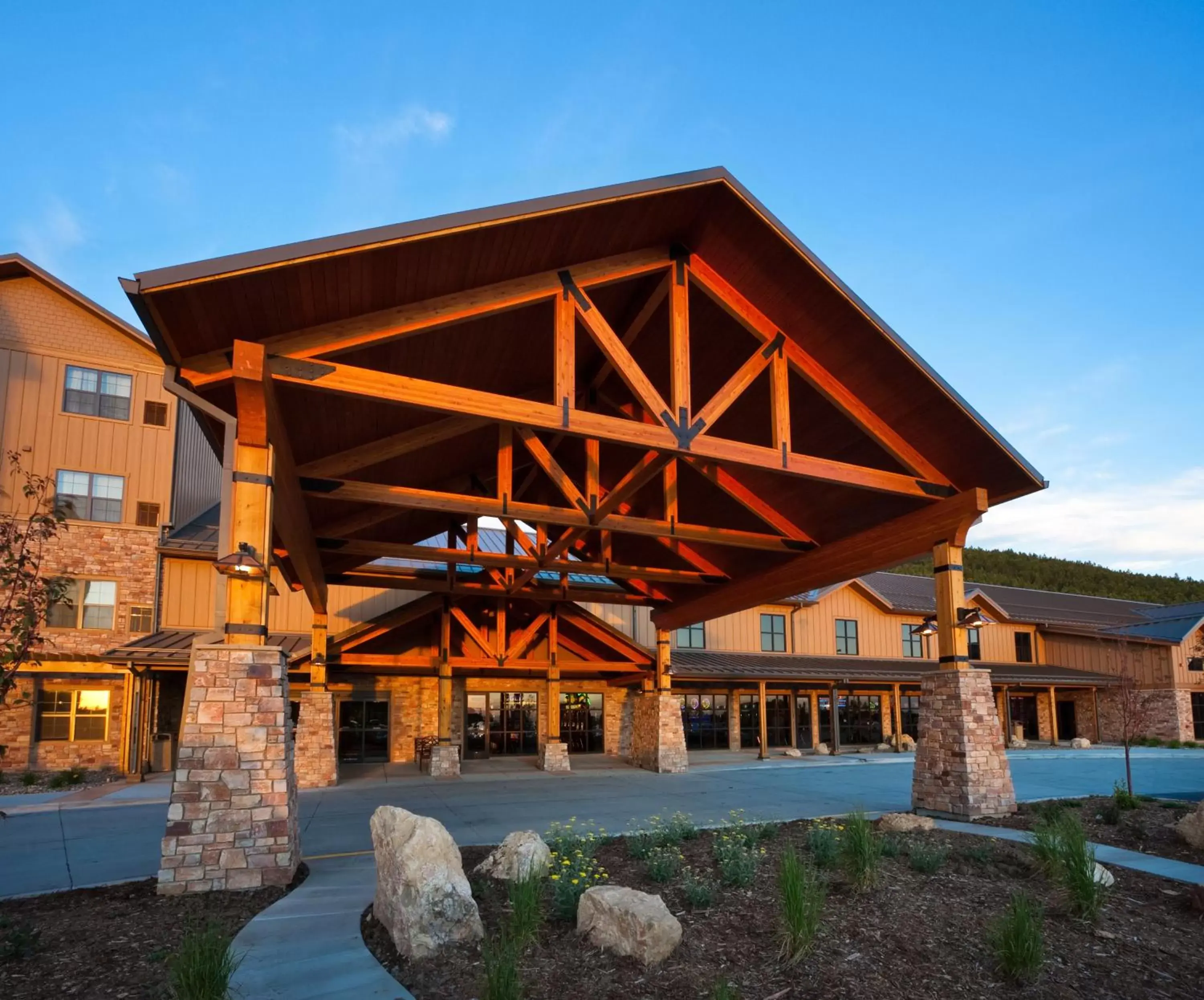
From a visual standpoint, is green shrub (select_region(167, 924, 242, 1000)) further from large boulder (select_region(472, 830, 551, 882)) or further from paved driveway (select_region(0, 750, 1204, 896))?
paved driveway (select_region(0, 750, 1204, 896))

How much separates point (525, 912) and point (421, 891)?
2.42ft

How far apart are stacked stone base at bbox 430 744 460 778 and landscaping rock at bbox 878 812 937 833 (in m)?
10.4

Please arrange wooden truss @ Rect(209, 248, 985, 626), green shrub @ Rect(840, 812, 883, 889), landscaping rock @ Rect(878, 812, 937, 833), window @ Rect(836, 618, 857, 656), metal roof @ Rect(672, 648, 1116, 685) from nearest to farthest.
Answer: green shrub @ Rect(840, 812, 883, 889)
wooden truss @ Rect(209, 248, 985, 626)
landscaping rock @ Rect(878, 812, 937, 833)
metal roof @ Rect(672, 648, 1116, 685)
window @ Rect(836, 618, 857, 656)

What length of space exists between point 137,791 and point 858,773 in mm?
14866

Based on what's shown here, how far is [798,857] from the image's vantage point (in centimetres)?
742

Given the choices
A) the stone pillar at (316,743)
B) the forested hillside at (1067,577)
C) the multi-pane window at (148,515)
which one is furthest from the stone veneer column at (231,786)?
the forested hillside at (1067,577)

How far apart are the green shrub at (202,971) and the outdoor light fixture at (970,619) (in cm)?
921

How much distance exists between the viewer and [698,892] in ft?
20.3

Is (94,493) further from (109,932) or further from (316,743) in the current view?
(109,932)

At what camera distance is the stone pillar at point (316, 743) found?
16.5 m

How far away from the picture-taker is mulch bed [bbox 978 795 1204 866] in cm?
832

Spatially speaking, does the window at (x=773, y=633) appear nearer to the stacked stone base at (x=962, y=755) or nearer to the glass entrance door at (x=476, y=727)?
the glass entrance door at (x=476, y=727)

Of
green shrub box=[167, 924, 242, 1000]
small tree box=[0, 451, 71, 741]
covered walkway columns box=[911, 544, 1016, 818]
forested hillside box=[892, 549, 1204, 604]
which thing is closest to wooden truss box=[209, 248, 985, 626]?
covered walkway columns box=[911, 544, 1016, 818]

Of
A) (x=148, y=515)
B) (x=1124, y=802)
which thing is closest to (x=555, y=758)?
(x=148, y=515)
